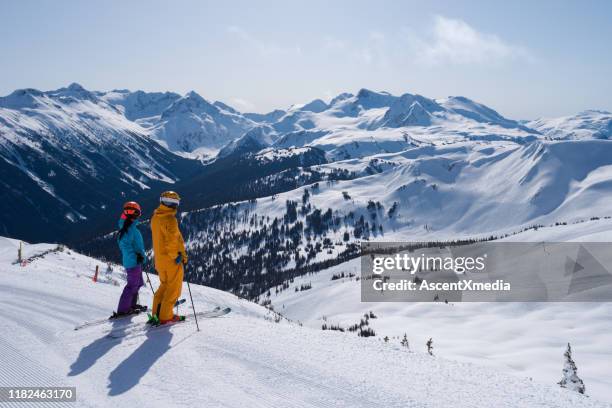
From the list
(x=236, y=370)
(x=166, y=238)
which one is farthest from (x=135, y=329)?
(x=236, y=370)

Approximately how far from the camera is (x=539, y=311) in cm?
4172

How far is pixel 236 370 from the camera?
8.09 metres

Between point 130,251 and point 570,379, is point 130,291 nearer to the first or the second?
point 130,251

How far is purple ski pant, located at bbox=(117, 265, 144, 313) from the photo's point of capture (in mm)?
11969

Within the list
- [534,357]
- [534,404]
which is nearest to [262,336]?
[534,404]

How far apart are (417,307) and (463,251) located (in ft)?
136

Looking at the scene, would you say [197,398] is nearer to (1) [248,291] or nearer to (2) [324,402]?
(2) [324,402]

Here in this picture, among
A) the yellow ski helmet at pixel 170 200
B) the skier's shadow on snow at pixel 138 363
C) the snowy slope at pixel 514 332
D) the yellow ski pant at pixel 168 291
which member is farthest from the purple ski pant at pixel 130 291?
the snowy slope at pixel 514 332

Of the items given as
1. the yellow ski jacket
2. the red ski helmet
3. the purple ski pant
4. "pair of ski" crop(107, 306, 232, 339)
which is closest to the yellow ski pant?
the yellow ski jacket

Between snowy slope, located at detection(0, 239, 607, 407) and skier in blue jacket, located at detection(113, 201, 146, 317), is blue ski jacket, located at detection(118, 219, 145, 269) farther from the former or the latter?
snowy slope, located at detection(0, 239, 607, 407)

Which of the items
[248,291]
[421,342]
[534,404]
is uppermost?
[534,404]

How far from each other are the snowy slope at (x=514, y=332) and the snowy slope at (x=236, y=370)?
386 inches

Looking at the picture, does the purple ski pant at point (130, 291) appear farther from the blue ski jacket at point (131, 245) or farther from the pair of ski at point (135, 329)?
the pair of ski at point (135, 329)

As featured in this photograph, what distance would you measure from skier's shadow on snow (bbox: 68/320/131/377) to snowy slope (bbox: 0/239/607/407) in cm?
2
